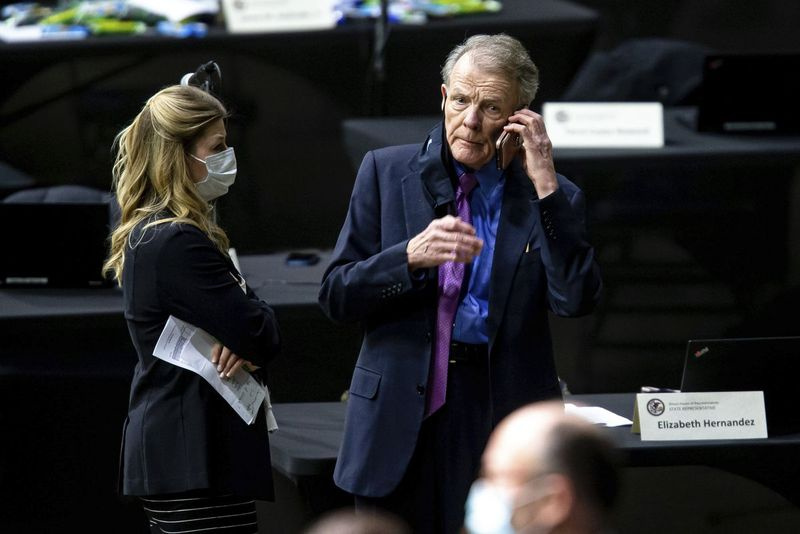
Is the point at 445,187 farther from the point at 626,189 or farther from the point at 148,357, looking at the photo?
the point at 626,189

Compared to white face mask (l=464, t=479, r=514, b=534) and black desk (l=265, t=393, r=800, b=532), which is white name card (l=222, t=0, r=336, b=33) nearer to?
black desk (l=265, t=393, r=800, b=532)

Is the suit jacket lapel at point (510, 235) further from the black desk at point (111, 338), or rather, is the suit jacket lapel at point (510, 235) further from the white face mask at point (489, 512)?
the black desk at point (111, 338)

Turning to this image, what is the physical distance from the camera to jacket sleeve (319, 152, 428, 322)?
2.78 m

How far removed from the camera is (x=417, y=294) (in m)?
2.87

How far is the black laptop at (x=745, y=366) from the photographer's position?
3.29m

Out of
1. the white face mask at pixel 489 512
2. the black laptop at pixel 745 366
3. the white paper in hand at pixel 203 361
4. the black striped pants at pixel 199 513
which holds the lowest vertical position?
the black striped pants at pixel 199 513

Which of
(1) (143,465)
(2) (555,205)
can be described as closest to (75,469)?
(1) (143,465)

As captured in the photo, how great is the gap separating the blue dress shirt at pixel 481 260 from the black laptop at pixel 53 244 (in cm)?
171

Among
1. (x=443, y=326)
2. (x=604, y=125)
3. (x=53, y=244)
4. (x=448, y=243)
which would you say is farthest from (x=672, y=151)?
(x=448, y=243)

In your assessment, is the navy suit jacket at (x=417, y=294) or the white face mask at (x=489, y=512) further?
the navy suit jacket at (x=417, y=294)

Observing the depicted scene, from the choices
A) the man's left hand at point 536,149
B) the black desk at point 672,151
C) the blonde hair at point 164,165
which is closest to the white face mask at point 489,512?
the man's left hand at point 536,149

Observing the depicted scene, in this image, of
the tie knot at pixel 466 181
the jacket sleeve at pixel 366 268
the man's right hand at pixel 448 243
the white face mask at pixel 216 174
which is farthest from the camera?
the white face mask at pixel 216 174

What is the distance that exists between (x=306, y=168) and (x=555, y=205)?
3.63 meters

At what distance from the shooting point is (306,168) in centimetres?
635
